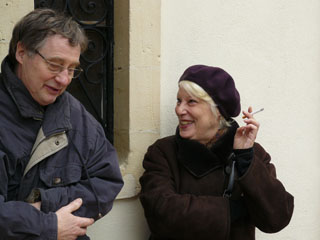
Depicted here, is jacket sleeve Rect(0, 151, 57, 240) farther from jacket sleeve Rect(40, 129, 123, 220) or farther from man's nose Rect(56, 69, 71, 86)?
man's nose Rect(56, 69, 71, 86)

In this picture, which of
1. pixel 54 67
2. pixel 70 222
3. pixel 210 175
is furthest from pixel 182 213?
pixel 54 67

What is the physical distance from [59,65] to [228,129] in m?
1.16

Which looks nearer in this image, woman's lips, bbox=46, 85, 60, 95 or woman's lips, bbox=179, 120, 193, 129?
woman's lips, bbox=46, 85, 60, 95

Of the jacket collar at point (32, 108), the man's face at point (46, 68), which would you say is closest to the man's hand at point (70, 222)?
the jacket collar at point (32, 108)

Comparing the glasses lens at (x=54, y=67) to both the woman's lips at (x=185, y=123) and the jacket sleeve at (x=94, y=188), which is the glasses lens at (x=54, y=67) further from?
the woman's lips at (x=185, y=123)

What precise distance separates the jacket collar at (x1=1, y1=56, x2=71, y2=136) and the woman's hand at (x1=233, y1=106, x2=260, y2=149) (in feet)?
3.28

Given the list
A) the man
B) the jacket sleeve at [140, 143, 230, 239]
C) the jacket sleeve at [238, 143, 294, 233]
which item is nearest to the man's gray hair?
the man

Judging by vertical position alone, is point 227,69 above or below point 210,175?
above

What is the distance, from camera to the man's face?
253 cm

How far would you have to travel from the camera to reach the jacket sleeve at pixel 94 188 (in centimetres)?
255

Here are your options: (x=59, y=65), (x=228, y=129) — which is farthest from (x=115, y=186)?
(x=228, y=129)

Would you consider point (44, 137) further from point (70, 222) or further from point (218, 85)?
point (218, 85)

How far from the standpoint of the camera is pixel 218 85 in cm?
321

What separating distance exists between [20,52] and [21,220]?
2.45ft
